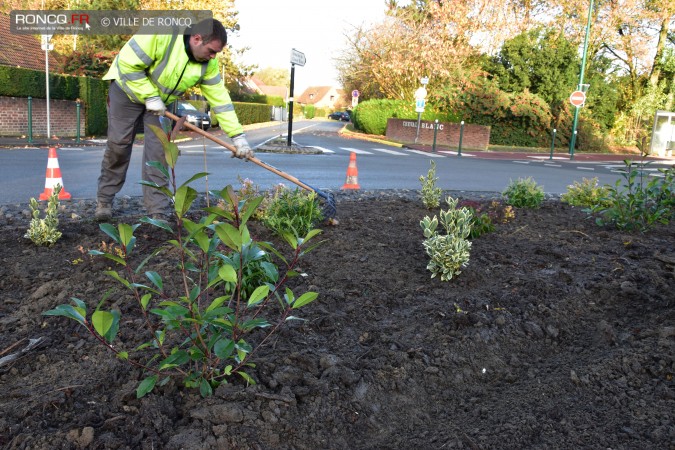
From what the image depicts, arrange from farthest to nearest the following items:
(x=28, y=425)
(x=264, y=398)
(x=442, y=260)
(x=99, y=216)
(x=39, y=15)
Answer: (x=39, y=15) < (x=99, y=216) < (x=442, y=260) < (x=264, y=398) < (x=28, y=425)

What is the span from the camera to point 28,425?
6.26 ft

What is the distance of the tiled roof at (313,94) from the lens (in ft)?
415

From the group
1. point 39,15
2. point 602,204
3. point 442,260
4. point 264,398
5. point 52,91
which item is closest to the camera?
point 264,398

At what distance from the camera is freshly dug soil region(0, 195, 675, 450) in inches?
79.2

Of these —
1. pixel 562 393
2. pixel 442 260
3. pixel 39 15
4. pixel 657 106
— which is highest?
pixel 39 15

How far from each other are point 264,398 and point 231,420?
0.16 metres

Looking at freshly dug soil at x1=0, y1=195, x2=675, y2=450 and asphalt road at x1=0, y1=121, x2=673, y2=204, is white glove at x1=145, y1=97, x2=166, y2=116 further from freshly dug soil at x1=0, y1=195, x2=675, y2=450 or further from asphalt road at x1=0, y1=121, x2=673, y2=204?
asphalt road at x1=0, y1=121, x2=673, y2=204

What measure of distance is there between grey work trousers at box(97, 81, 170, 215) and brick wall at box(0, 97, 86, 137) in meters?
15.2

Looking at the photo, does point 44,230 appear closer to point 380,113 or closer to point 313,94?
point 380,113

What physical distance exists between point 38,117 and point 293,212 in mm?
17242

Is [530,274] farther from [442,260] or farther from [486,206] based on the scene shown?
[486,206]

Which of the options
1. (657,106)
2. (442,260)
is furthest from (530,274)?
(657,106)

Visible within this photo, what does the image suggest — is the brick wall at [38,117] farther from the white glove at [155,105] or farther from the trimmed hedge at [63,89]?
the white glove at [155,105]

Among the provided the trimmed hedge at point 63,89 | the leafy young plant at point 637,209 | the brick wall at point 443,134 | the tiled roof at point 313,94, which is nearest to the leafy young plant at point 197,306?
the leafy young plant at point 637,209
